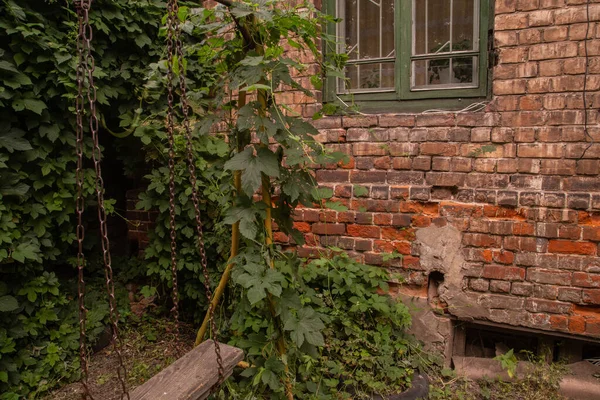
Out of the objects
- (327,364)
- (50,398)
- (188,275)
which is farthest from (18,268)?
(327,364)

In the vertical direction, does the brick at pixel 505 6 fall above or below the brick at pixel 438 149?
above

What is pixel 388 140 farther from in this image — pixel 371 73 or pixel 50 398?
pixel 50 398

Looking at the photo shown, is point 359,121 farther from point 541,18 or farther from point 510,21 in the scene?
point 541,18

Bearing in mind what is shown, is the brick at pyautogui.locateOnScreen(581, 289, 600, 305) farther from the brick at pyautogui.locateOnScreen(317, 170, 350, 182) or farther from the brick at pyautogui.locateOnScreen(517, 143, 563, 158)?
the brick at pyautogui.locateOnScreen(317, 170, 350, 182)

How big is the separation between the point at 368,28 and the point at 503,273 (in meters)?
1.98

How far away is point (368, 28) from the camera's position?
3193 mm

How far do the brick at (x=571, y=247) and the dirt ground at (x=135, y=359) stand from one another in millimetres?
2358

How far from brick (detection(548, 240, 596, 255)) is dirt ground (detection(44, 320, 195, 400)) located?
2358 mm

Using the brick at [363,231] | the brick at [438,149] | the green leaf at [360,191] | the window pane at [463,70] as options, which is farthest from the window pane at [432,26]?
the brick at [363,231]

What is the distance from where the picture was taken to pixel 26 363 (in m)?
2.68

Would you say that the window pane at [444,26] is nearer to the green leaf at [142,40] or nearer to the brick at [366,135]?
the brick at [366,135]

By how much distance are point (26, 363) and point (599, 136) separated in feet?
12.3

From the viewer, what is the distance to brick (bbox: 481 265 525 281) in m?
2.69

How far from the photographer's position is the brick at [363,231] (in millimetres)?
3014
